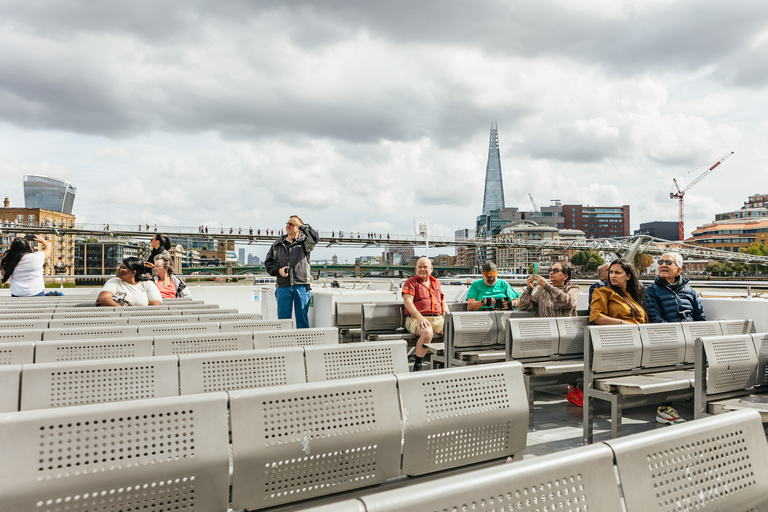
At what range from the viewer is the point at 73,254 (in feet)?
471

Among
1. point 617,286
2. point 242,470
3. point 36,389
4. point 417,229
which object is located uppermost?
point 417,229

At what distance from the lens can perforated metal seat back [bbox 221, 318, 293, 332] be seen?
4.69 meters

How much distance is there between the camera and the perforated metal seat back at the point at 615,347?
4.12m

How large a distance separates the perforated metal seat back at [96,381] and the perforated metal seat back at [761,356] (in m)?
4.17

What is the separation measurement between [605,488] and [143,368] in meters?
2.34

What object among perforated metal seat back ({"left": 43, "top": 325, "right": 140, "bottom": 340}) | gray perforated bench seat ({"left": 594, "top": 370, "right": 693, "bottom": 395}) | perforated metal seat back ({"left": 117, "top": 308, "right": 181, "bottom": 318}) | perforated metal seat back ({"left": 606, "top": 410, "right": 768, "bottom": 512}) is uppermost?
perforated metal seat back ({"left": 117, "top": 308, "right": 181, "bottom": 318})

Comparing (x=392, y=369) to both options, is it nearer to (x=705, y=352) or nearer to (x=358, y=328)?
(x=705, y=352)

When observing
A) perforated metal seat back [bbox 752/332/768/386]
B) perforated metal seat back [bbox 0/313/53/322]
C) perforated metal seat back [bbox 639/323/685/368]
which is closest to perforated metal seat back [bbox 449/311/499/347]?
perforated metal seat back [bbox 639/323/685/368]

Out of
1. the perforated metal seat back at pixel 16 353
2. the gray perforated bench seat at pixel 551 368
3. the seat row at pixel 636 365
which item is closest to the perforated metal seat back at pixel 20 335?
the perforated metal seat back at pixel 16 353

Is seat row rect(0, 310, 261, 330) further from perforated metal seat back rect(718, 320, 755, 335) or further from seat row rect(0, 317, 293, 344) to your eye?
perforated metal seat back rect(718, 320, 755, 335)

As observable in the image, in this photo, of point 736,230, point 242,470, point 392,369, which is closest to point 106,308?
point 392,369

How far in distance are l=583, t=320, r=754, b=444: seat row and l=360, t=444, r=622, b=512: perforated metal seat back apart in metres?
2.44

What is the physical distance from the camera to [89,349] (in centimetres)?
354

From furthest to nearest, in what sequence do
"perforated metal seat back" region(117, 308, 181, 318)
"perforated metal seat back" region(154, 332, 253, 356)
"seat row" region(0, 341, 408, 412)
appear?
"perforated metal seat back" region(117, 308, 181, 318) → "perforated metal seat back" region(154, 332, 253, 356) → "seat row" region(0, 341, 408, 412)
